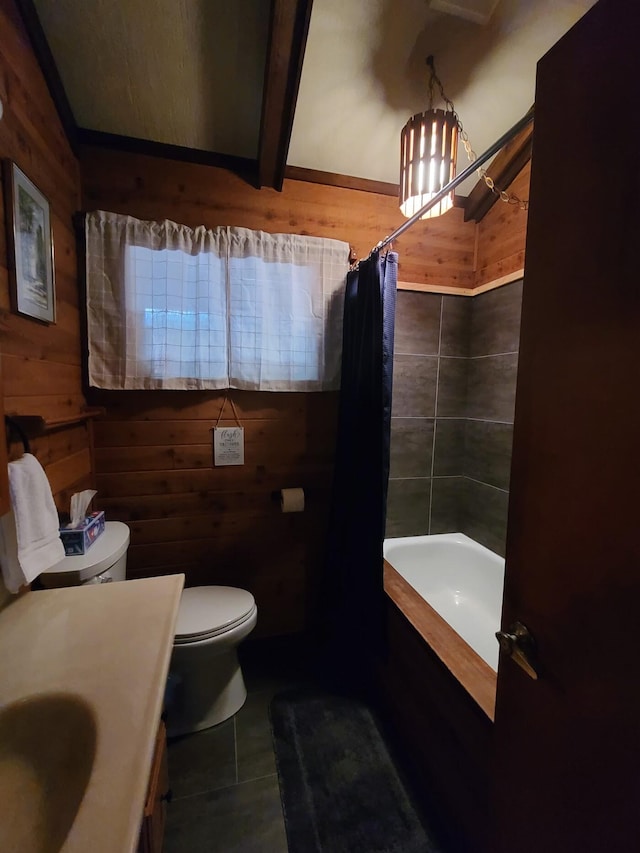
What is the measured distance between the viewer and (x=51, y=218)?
1411 mm

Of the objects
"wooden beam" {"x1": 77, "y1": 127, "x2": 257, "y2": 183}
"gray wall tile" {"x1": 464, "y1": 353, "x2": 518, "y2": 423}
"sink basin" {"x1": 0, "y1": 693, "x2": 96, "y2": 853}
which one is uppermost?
"wooden beam" {"x1": 77, "y1": 127, "x2": 257, "y2": 183}

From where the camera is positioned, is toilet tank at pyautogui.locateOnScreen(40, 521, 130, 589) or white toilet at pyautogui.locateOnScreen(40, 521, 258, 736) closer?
toilet tank at pyautogui.locateOnScreen(40, 521, 130, 589)

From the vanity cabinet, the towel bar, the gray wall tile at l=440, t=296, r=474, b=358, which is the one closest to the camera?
the vanity cabinet

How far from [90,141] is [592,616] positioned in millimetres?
2453

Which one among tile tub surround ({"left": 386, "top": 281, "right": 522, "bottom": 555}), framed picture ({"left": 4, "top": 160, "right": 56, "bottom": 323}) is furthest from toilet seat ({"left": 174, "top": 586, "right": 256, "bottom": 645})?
framed picture ({"left": 4, "top": 160, "right": 56, "bottom": 323})

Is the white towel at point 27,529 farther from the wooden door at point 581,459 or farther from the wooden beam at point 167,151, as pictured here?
Result: the wooden beam at point 167,151

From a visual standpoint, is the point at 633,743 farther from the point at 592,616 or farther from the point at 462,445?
the point at 462,445

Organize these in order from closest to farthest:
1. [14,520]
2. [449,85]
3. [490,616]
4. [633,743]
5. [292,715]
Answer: [633,743] < [14,520] < [449,85] < [292,715] < [490,616]

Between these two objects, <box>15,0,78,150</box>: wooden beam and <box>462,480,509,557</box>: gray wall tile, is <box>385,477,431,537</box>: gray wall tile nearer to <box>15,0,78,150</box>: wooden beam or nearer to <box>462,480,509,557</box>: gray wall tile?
<box>462,480,509,557</box>: gray wall tile

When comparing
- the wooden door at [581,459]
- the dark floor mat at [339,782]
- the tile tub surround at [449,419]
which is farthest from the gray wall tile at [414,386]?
the dark floor mat at [339,782]

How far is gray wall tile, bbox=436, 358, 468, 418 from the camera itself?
2.28 m

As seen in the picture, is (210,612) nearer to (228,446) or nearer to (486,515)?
(228,446)

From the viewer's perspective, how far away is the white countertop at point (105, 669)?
0.54 meters

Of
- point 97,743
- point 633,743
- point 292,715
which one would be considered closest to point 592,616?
point 633,743
